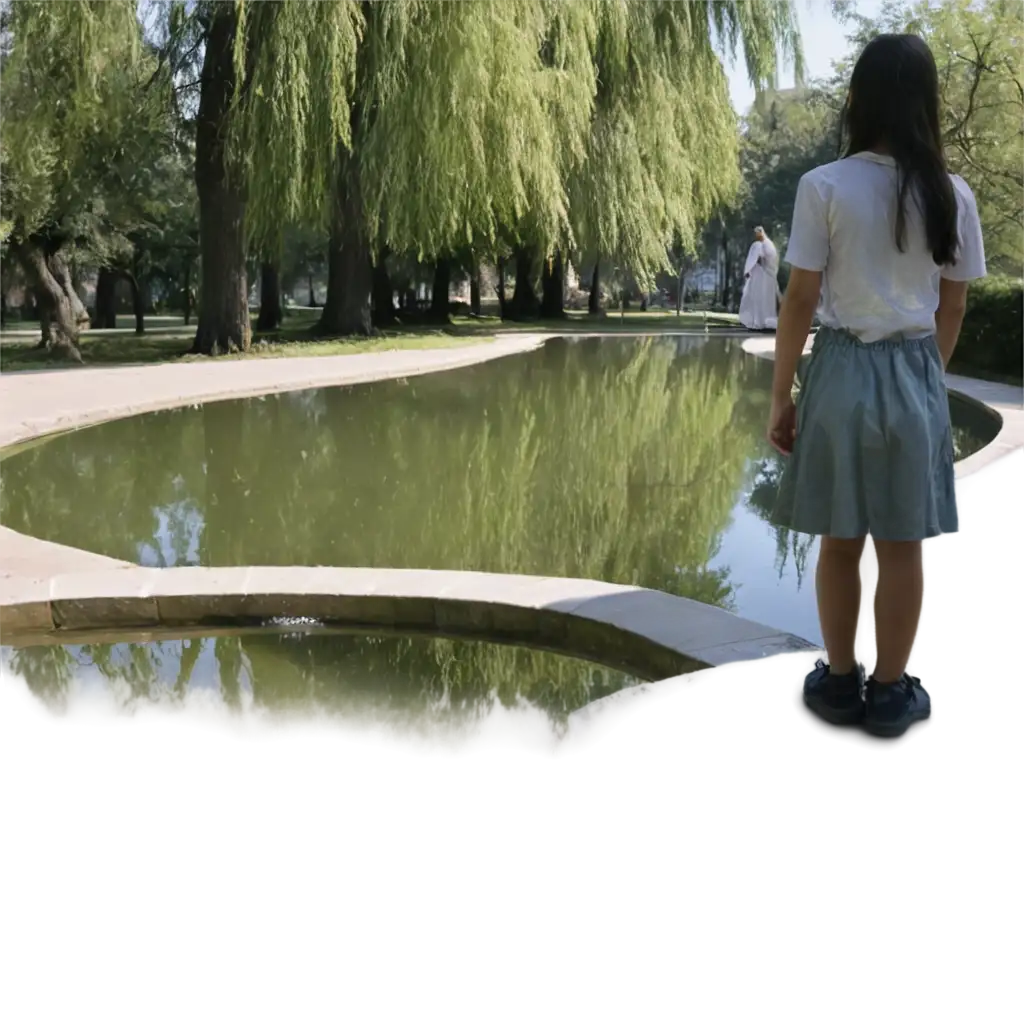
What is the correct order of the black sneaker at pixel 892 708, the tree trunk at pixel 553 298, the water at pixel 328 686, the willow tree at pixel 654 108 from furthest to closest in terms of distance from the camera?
1. the tree trunk at pixel 553 298
2. the willow tree at pixel 654 108
3. the water at pixel 328 686
4. the black sneaker at pixel 892 708

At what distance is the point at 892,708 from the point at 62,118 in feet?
64.0

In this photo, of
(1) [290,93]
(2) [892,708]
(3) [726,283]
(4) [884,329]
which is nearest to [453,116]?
(1) [290,93]

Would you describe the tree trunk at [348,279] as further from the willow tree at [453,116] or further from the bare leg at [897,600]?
the bare leg at [897,600]

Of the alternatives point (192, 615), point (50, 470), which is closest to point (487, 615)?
point (192, 615)

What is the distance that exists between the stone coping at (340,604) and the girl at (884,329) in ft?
4.35

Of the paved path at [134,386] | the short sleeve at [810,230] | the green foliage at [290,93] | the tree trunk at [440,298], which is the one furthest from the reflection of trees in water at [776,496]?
the tree trunk at [440,298]

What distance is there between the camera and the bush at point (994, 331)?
15.4m

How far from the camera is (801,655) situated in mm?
3717

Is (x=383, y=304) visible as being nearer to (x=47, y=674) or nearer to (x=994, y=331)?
(x=994, y=331)

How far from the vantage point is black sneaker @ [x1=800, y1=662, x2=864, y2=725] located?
308 centimetres

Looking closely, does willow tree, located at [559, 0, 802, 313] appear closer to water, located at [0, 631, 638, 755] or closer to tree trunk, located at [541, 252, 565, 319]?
tree trunk, located at [541, 252, 565, 319]

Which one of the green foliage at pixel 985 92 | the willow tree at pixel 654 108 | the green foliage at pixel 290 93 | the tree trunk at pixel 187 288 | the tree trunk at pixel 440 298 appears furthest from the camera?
the tree trunk at pixel 187 288

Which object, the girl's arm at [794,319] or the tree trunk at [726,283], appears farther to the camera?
the tree trunk at [726,283]

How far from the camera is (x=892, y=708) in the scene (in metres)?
3.00
